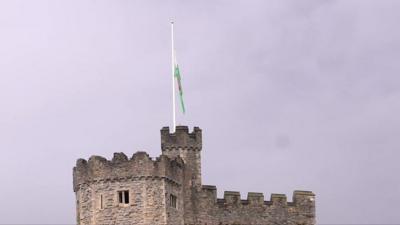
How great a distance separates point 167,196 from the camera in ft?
255

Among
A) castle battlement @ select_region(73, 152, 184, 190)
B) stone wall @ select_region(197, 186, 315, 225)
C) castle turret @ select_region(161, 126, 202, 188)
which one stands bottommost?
stone wall @ select_region(197, 186, 315, 225)

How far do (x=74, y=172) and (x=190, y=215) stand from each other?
24.6 feet

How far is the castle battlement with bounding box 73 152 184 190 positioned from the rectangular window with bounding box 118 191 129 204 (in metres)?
0.86

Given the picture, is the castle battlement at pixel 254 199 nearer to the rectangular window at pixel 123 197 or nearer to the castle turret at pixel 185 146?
the castle turret at pixel 185 146

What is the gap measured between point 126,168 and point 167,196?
9.54 ft

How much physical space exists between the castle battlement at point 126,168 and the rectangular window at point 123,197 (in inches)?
34.0

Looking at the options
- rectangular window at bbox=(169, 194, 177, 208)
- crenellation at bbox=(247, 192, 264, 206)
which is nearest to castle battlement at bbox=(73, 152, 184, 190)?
rectangular window at bbox=(169, 194, 177, 208)

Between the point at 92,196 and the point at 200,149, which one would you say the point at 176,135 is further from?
the point at 92,196

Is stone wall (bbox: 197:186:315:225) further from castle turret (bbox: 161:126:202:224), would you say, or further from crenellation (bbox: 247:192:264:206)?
castle turret (bbox: 161:126:202:224)

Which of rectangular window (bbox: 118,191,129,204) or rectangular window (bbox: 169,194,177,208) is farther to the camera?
rectangular window (bbox: 169,194,177,208)

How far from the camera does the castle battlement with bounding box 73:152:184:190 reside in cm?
7775

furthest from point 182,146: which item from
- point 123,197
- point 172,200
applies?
point 123,197

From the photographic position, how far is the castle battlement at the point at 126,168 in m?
77.8

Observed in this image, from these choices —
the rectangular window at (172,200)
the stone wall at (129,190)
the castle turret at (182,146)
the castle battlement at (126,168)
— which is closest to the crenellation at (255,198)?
the castle turret at (182,146)
